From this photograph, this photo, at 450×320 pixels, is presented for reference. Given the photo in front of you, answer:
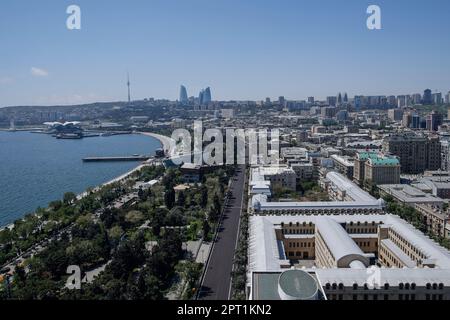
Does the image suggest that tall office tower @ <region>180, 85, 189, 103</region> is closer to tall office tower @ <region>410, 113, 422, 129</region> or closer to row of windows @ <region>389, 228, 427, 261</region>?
tall office tower @ <region>410, 113, 422, 129</region>

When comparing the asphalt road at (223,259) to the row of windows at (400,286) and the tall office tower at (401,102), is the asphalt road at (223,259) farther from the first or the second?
the tall office tower at (401,102)

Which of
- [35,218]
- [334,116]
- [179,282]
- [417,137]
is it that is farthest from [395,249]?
[334,116]

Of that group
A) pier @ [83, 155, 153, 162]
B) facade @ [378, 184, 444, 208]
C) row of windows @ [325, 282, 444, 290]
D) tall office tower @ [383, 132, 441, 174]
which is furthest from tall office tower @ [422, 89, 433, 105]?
row of windows @ [325, 282, 444, 290]

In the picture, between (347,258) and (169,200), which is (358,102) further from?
(347,258)

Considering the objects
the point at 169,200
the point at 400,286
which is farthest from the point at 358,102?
the point at 400,286

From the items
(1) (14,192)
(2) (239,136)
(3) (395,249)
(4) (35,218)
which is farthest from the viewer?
(2) (239,136)

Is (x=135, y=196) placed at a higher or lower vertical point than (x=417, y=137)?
lower

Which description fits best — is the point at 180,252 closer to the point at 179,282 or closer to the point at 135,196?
the point at 179,282
